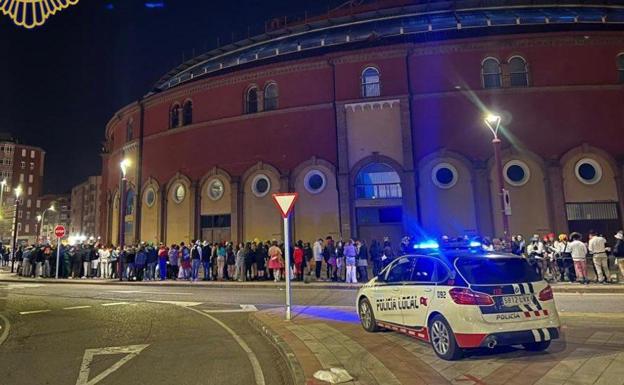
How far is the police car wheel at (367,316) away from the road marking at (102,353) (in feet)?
13.4

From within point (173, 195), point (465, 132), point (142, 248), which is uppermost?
point (465, 132)

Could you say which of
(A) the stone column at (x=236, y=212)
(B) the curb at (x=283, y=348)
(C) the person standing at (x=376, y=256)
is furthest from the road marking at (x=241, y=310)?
(A) the stone column at (x=236, y=212)

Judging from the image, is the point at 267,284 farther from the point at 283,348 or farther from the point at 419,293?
the point at 419,293

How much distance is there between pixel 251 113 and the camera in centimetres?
2825

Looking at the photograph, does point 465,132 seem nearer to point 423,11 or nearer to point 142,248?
point 423,11

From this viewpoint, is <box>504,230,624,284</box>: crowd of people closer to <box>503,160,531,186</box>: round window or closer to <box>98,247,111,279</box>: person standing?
<box>503,160,531,186</box>: round window

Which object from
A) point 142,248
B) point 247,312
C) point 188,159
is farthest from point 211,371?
point 188,159

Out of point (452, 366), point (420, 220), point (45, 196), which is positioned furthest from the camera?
point (45, 196)

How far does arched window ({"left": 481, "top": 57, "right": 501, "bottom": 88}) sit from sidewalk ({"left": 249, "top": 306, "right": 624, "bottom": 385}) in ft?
64.0

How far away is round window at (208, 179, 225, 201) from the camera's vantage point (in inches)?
1131

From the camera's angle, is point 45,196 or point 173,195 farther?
point 45,196

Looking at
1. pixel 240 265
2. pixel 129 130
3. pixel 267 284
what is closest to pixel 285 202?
pixel 267 284

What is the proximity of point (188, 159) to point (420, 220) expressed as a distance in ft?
53.8

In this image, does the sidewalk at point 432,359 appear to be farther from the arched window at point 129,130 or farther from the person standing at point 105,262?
the arched window at point 129,130
